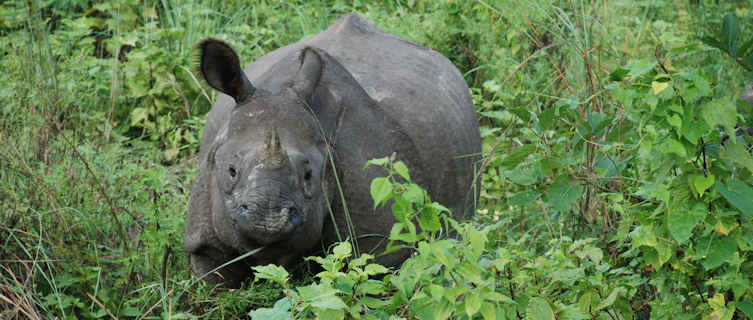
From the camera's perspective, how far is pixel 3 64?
19.0ft

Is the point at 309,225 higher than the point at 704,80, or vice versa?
the point at 704,80

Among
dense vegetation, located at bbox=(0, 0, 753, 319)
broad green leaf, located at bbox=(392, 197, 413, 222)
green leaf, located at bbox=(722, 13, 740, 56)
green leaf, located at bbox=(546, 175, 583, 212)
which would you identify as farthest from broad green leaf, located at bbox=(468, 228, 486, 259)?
green leaf, located at bbox=(722, 13, 740, 56)

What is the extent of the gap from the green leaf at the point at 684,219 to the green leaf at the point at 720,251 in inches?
4.6

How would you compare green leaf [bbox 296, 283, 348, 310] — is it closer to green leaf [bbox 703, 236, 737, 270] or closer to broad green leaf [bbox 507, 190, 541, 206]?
broad green leaf [bbox 507, 190, 541, 206]

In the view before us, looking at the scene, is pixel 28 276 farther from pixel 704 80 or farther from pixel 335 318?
pixel 704 80

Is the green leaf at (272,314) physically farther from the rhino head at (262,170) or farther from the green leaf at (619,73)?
the green leaf at (619,73)

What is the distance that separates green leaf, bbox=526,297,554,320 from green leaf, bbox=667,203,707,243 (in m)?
0.41

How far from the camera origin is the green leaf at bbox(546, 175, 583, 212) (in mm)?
2939

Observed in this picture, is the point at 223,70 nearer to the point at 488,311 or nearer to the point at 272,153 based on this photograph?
the point at 272,153

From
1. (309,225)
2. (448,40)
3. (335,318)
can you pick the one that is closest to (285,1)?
(448,40)

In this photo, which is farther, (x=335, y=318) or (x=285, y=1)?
(x=285, y=1)

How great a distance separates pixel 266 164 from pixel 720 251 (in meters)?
1.59

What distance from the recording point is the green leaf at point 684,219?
8.62 feet

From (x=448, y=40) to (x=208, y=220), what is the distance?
11.4ft
